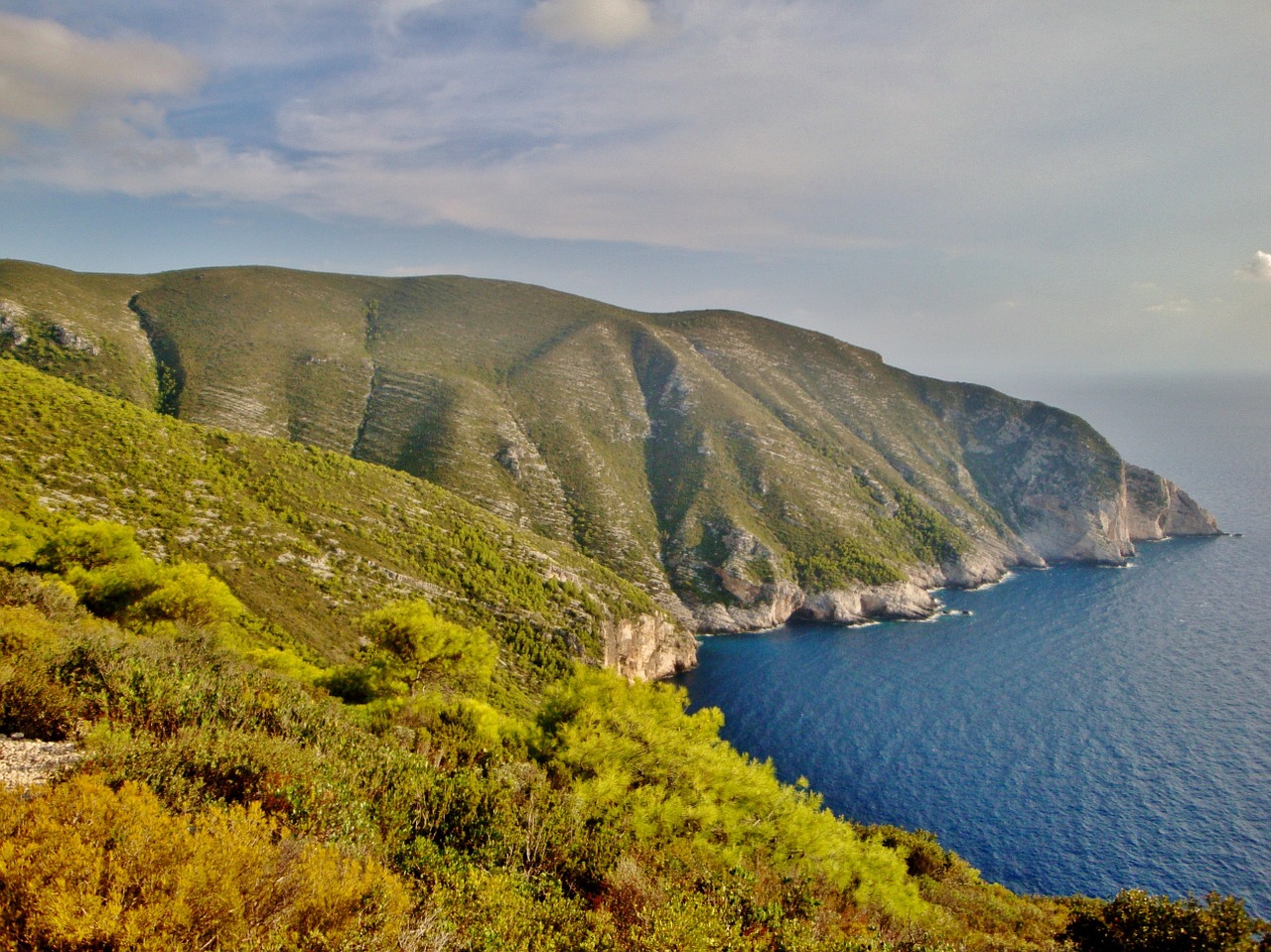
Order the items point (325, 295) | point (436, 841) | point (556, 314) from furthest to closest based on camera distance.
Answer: point (556, 314) < point (325, 295) < point (436, 841)

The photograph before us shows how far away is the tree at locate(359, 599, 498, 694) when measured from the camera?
99.1 ft

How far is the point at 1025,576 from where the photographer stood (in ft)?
375

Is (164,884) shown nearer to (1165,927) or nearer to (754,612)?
(1165,927)

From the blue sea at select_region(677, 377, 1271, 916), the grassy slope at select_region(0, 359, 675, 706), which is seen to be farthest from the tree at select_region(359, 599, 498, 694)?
the blue sea at select_region(677, 377, 1271, 916)

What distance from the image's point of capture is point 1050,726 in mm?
60562

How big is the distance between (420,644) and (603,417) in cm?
8675

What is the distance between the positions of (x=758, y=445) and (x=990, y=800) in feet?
237

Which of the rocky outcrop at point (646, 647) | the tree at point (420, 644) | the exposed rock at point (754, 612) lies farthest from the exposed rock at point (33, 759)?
the exposed rock at point (754, 612)

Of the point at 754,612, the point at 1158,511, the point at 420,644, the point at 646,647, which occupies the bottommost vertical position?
the point at 646,647

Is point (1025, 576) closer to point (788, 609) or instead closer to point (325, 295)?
point (788, 609)

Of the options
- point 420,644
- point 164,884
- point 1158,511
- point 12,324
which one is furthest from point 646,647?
point 1158,511

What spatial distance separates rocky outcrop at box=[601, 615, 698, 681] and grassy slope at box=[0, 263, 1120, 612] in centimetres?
1181

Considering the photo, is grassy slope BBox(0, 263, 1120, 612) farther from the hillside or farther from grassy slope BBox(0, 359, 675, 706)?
grassy slope BBox(0, 359, 675, 706)

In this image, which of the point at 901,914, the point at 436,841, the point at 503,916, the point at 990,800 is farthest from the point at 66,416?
the point at 990,800
